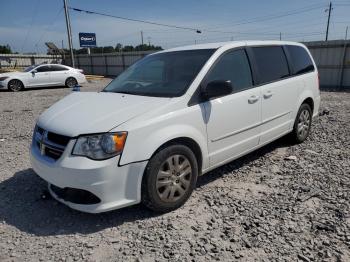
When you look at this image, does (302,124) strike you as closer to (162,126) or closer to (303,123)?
(303,123)

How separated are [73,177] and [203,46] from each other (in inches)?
93.7

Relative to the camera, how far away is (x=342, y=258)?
2600 millimetres

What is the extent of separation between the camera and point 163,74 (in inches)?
157

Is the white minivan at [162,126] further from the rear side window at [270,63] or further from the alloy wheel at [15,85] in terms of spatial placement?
the alloy wheel at [15,85]

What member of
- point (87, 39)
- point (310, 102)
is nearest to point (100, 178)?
point (310, 102)

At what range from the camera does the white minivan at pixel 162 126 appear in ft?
9.53

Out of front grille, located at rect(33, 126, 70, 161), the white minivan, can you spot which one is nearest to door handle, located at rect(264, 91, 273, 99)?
the white minivan

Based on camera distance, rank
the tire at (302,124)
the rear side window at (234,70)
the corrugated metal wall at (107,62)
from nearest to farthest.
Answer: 1. the rear side window at (234,70)
2. the tire at (302,124)
3. the corrugated metal wall at (107,62)

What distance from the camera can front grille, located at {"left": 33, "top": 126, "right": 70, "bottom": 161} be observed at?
3.03m

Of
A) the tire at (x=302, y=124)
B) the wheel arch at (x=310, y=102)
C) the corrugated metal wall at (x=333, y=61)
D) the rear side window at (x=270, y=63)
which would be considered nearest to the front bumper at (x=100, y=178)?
the rear side window at (x=270, y=63)

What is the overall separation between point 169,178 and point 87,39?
105ft

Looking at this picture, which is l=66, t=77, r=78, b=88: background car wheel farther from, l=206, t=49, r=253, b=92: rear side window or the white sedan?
l=206, t=49, r=253, b=92: rear side window

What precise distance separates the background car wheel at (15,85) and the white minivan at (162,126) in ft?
44.4

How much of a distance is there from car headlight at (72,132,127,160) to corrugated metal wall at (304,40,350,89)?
14.2 m
